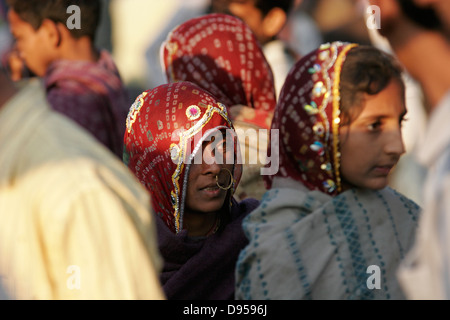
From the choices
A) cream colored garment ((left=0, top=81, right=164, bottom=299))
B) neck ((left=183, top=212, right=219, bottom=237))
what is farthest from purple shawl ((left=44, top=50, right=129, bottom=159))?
cream colored garment ((left=0, top=81, right=164, bottom=299))

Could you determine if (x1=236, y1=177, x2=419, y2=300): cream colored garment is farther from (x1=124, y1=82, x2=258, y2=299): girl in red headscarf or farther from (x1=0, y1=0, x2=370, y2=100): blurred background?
(x1=0, y1=0, x2=370, y2=100): blurred background

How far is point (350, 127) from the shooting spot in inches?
118

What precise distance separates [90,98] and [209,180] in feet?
4.89

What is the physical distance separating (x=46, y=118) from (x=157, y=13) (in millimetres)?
8540

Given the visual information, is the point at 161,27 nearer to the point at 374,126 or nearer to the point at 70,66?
the point at 70,66

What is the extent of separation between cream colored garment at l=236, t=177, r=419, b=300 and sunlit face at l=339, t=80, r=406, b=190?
0.36ft

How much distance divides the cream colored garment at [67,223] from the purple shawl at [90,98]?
2552mm

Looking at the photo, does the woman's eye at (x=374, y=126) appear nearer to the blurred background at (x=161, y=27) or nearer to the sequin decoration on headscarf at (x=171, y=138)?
the sequin decoration on headscarf at (x=171, y=138)

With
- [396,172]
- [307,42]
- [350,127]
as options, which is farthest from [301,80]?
[307,42]

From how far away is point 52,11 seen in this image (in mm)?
4578

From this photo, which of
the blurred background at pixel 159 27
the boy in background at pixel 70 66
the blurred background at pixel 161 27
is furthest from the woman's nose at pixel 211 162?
the blurred background at pixel 159 27

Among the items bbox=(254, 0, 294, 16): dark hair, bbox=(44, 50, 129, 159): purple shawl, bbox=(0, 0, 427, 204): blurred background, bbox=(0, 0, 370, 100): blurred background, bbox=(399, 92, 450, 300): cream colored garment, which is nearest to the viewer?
bbox=(399, 92, 450, 300): cream colored garment

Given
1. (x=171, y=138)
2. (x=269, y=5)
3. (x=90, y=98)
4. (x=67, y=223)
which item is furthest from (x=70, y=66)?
(x=67, y=223)

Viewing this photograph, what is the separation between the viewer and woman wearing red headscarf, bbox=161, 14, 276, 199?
13.5 feet
